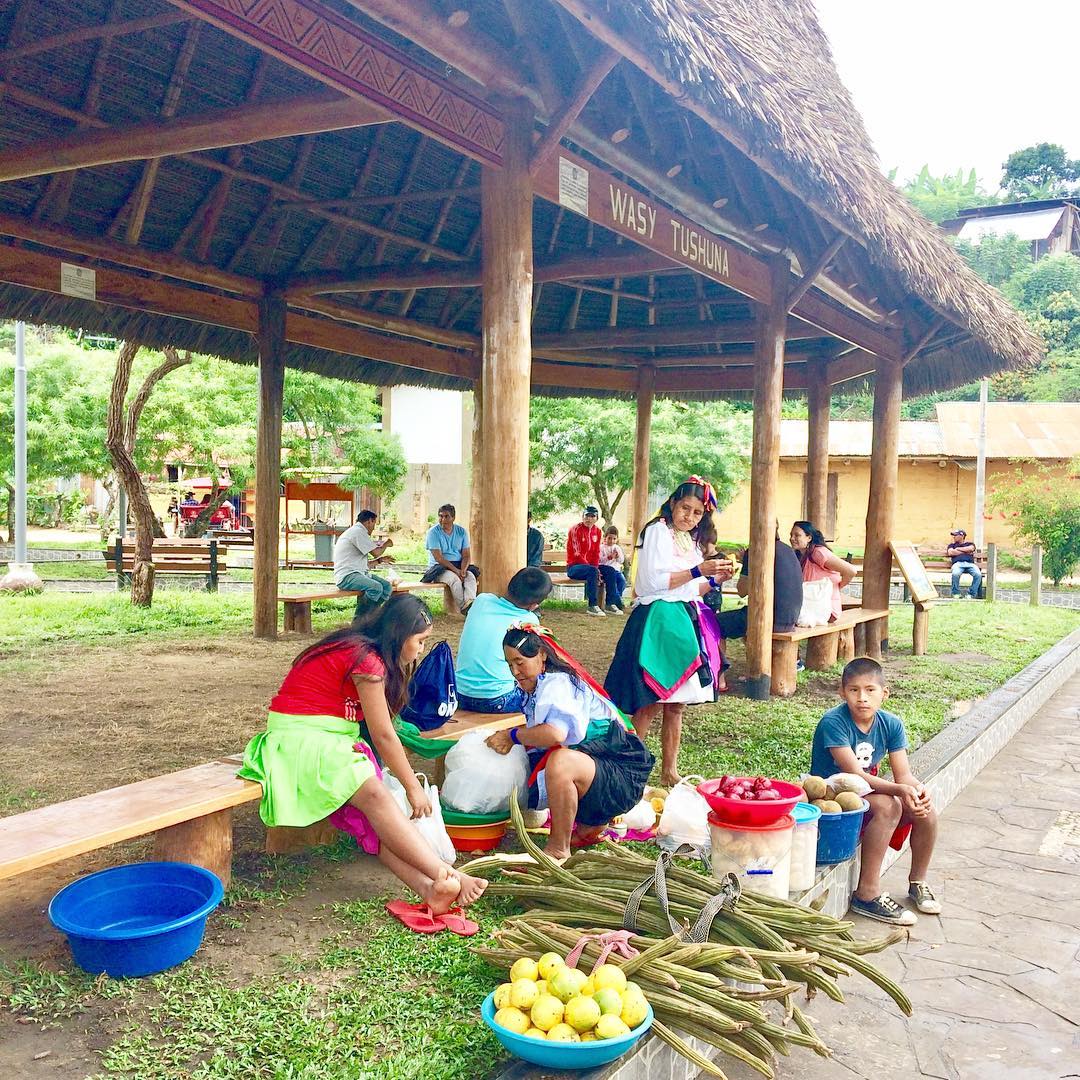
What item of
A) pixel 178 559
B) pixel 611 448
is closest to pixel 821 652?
pixel 611 448

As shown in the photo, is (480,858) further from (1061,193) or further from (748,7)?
(1061,193)

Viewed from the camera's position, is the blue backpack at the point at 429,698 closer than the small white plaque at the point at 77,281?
Yes

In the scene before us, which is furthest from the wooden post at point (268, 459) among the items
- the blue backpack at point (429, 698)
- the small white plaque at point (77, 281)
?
the blue backpack at point (429, 698)

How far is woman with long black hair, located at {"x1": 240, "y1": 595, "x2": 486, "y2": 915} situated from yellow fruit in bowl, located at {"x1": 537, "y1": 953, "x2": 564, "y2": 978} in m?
0.75

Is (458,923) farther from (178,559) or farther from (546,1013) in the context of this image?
(178,559)

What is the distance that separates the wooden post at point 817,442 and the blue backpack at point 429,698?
9127 mm

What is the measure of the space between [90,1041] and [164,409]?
14.9m

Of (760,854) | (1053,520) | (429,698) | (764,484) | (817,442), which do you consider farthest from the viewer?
(1053,520)

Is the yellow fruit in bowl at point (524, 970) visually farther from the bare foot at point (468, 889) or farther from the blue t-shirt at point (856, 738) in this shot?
the blue t-shirt at point (856, 738)

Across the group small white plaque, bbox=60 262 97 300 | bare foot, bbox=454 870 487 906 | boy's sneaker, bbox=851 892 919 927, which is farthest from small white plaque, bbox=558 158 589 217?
small white plaque, bbox=60 262 97 300

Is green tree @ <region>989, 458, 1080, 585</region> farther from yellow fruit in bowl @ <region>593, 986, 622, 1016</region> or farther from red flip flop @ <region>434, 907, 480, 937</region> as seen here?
yellow fruit in bowl @ <region>593, 986, 622, 1016</region>

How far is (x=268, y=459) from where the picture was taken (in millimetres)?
9500

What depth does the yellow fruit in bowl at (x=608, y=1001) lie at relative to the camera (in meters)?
2.57

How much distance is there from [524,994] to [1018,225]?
53.6 metres
